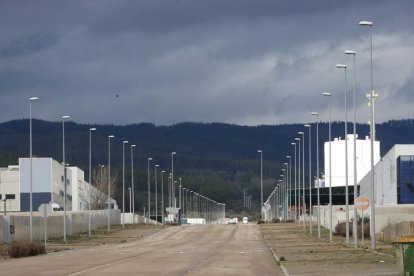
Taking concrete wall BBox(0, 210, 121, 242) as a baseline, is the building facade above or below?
above

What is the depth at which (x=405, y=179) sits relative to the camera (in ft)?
383

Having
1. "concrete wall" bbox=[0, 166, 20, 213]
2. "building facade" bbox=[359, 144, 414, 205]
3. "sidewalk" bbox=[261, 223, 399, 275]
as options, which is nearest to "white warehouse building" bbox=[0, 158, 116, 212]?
"concrete wall" bbox=[0, 166, 20, 213]

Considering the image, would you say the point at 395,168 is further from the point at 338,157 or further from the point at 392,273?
the point at 392,273

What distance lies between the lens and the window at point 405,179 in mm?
116438

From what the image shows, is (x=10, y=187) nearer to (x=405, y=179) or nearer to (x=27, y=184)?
(x=27, y=184)

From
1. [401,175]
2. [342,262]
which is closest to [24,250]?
[342,262]

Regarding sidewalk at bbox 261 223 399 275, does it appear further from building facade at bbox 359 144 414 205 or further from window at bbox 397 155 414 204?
building facade at bbox 359 144 414 205

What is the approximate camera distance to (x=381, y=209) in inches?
3209

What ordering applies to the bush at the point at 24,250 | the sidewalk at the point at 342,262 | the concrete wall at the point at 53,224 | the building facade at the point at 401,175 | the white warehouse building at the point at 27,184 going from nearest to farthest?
the sidewalk at the point at 342,262 < the bush at the point at 24,250 < the concrete wall at the point at 53,224 < the building facade at the point at 401,175 < the white warehouse building at the point at 27,184

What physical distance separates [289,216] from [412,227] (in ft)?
398

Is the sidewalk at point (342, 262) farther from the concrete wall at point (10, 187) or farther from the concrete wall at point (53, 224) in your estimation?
the concrete wall at point (10, 187)

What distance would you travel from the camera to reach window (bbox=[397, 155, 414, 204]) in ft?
382

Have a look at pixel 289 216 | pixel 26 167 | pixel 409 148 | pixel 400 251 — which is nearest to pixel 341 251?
pixel 400 251

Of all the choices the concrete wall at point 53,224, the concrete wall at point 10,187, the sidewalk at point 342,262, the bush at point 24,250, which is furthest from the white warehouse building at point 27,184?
the sidewalk at point 342,262
